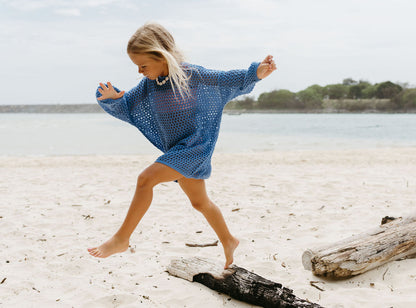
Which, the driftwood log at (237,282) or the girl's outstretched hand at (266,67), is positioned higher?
the girl's outstretched hand at (266,67)

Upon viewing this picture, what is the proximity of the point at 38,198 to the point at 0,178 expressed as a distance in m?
2.72

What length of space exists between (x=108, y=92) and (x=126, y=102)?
0.15 m

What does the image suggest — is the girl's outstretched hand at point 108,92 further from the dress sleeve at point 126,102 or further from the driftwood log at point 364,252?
the driftwood log at point 364,252

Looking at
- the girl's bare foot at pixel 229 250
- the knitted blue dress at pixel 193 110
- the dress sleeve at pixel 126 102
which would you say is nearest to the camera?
the knitted blue dress at pixel 193 110

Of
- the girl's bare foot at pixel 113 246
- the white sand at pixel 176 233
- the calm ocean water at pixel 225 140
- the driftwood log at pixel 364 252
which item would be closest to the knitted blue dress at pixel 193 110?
the girl's bare foot at pixel 113 246

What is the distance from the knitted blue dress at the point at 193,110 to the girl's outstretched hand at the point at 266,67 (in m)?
0.04

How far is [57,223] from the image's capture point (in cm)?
487

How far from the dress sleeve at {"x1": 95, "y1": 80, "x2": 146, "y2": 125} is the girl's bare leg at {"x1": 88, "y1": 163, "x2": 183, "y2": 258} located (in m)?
0.67

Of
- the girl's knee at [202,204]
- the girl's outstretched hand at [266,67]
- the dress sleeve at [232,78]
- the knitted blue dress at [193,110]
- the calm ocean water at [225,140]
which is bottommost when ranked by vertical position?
the calm ocean water at [225,140]

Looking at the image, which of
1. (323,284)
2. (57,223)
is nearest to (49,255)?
(57,223)

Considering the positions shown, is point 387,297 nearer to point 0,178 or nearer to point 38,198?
point 38,198

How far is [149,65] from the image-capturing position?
99.0 inches

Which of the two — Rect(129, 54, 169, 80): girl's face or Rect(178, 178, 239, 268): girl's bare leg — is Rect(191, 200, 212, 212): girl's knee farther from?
Rect(129, 54, 169, 80): girl's face

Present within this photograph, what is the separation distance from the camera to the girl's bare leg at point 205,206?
2.80 meters
